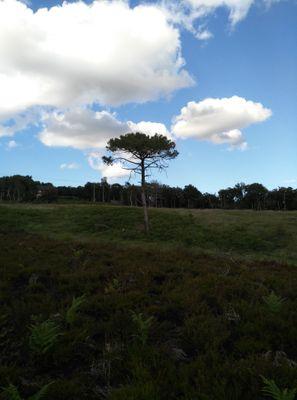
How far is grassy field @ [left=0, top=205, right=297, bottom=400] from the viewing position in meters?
4.51

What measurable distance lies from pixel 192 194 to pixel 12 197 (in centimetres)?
6603

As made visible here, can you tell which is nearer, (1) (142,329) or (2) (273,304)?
(1) (142,329)

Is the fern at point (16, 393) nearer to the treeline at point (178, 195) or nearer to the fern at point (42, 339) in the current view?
the fern at point (42, 339)

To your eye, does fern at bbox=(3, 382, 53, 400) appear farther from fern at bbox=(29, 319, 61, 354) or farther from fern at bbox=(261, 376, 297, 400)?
fern at bbox=(261, 376, 297, 400)

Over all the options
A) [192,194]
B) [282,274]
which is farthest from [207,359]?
[192,194]

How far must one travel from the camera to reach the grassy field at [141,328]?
4.51m

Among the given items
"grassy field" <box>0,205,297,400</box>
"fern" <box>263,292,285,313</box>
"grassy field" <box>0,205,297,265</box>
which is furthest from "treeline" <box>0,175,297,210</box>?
"fern" <box>263,292,285,313</box>

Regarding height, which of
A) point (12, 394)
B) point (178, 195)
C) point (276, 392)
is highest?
point (178, 195)

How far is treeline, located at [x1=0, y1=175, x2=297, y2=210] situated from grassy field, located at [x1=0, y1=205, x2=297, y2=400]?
94.2 metres

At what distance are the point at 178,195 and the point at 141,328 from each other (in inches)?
4291

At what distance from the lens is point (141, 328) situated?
5.85 metres

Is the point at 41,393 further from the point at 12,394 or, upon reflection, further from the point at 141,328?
the point at 141,328

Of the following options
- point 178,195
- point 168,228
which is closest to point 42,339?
point 168,228

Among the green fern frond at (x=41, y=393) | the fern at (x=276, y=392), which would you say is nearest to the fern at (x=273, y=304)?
the fern at (x=276, y=392)
